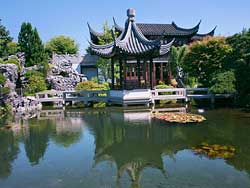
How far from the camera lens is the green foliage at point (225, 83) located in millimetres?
13389

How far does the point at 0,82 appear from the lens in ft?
46.6

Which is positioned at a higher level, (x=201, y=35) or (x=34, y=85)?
(x=201, y=35)

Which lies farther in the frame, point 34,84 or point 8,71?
point 34,84

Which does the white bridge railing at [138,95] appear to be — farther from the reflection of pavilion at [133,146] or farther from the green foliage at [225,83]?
the reflection of pavilion at [133,146]

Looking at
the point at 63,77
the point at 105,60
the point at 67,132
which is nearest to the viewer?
Result: the point at 67,132

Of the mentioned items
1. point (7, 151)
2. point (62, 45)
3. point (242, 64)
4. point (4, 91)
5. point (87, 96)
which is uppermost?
point (62, 45)

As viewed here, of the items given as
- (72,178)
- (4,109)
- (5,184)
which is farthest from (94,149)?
(4,109)

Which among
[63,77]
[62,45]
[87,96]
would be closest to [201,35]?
[63,77]

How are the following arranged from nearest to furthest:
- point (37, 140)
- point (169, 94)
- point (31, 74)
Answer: point (37, 140)
point (169, 94)
point (31, 74)

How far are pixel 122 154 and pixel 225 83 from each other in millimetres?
8523

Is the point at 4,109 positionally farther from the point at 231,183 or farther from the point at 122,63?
the point at 231,183

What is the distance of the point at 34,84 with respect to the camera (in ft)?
59.4

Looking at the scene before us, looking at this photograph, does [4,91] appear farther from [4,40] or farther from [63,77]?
[4,40]

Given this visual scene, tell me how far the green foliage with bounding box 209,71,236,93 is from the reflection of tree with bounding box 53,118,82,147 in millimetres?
6737
